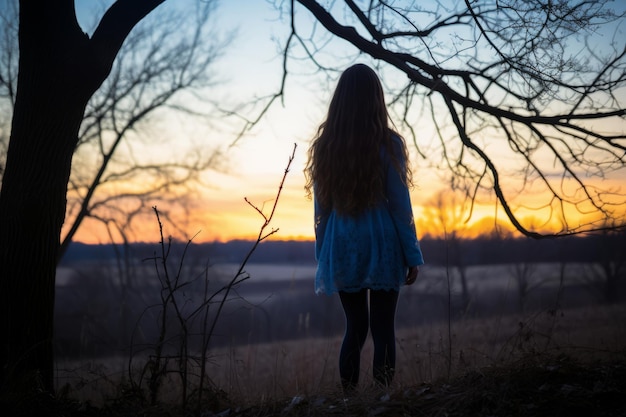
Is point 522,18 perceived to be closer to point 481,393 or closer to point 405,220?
point 405,220

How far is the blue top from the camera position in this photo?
2848mm

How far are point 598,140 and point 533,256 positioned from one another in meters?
24.5

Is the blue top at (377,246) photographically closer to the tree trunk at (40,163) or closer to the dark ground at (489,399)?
the dark ground at (489,399)

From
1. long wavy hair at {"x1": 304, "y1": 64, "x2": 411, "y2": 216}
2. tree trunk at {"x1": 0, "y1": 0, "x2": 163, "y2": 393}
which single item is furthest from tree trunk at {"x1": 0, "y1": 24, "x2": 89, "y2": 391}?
long wavy hair at {"x1": 304, "y1": 64, "x2": 411, "y2": 216}

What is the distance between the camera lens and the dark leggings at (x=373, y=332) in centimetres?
286

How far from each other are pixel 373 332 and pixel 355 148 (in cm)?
106

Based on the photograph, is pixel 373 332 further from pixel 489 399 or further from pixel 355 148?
pixel 355 148

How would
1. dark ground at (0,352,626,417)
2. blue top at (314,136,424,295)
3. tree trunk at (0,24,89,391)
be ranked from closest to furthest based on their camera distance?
1. dark ground at (0,352,626,417)
2. blue top at (314,136,424,295)
3. tree trunk at (0,24,89,391)

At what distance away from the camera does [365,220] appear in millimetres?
2949

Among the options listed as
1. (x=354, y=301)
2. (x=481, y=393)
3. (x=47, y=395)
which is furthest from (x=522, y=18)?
(x=47, y=395)

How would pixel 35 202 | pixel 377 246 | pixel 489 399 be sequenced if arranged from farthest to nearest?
pixel 35 202 < pixel 377 246 < pixel 489 399

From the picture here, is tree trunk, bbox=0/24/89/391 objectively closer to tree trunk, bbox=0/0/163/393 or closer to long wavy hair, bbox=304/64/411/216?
tree trunk, bbox=0/0/163/393

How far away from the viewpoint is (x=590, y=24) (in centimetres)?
365

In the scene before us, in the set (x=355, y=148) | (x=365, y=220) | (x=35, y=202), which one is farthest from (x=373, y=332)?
(x=35, y=202)
